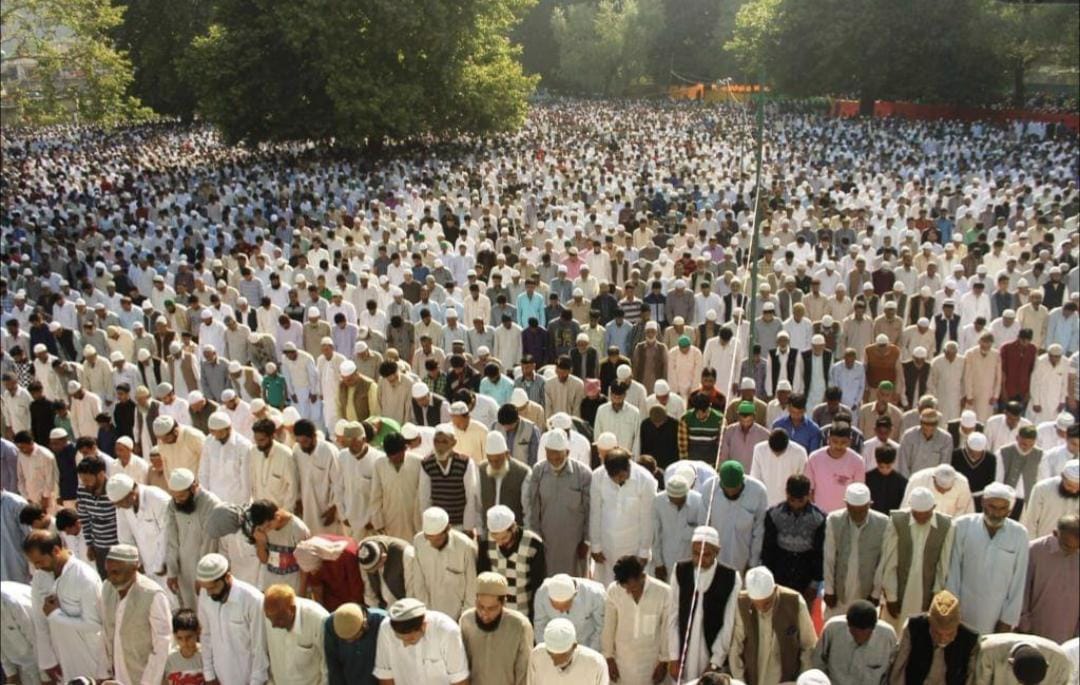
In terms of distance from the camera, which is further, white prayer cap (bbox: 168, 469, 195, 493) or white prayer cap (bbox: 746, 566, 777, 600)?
white prayer cap (bbox: 168, 469, 195, 493)

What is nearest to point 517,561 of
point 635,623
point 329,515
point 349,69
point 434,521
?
point 434,521

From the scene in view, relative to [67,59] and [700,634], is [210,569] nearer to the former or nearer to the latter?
[700,634]

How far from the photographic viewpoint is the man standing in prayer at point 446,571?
167 inches

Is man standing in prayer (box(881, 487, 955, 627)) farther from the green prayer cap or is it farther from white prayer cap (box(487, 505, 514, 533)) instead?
white prayer cap (box(487, 505, 514, 533))

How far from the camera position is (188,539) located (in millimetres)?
4684

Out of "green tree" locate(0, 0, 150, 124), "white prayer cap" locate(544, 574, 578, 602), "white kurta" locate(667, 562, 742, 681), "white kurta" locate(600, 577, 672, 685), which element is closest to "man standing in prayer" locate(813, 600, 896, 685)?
"white kurta" locate(667, 562, 742, 681)

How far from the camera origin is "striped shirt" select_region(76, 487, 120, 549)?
5051 millimetres

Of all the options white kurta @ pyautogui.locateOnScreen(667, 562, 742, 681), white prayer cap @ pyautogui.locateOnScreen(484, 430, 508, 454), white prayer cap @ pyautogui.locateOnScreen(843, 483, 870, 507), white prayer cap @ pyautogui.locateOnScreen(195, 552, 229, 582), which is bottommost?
white kurta @ pyautogui.locateOnScreen(667, 562, 742, 681)

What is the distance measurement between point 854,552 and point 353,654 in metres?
2.33

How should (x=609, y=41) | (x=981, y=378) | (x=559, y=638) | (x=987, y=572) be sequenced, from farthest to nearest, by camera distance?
(x=609, y=41)
(x=981, y=378)
(x=987, y=572)
(x=559, y=638)

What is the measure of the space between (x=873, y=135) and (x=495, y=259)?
62.3ft

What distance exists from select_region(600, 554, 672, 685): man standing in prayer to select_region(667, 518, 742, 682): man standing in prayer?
0.07 meters

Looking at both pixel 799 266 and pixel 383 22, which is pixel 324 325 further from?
pixel 383 22

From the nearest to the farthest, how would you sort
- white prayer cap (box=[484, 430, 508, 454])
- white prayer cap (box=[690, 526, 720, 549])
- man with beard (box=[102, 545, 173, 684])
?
white prayer cap (box=[690, 526, 720, 549]), man with beard (box=[102, 545, 173, 684]), white prayer cap (box=[484, 430, 508, 454])
